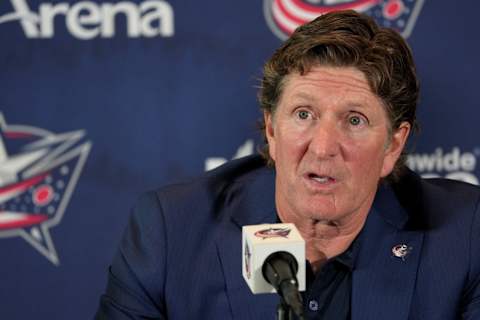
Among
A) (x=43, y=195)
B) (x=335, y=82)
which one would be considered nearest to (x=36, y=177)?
(x=43, y=195)

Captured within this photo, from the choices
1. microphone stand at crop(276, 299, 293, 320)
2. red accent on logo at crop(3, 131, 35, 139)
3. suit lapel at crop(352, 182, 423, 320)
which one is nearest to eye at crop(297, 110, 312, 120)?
suit lapel at crop(352, 182, 423, 320)

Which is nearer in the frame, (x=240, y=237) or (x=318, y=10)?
(x=240, y=237)

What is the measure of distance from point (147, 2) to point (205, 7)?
16 centimetres

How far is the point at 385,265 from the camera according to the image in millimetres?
1838

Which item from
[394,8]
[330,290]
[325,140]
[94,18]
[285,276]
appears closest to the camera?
[285,276]

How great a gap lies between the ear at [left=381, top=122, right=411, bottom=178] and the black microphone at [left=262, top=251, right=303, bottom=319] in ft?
2.30

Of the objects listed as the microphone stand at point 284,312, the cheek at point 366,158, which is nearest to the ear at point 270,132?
the cheek at point 366,158

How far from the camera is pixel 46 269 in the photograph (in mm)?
2303

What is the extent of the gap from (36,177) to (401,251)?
105 centimetres

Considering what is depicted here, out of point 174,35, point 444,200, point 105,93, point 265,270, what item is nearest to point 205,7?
point 174,35

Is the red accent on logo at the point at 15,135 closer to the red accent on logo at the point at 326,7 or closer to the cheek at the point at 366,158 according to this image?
the red accent on logo at the point at 326,7

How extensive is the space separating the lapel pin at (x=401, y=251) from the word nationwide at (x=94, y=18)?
34.4 inches

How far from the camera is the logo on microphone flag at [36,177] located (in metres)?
2.21

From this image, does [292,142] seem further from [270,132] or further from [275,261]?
[275,261]
